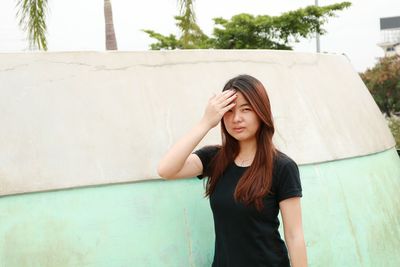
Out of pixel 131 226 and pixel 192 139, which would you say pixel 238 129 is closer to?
pixel 192 139

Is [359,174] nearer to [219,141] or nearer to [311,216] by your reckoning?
[311,216]

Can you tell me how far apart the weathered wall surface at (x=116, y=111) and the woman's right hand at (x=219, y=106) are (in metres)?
0.74

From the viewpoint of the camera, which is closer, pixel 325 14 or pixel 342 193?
pixel 342 193

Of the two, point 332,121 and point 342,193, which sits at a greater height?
point 332,121

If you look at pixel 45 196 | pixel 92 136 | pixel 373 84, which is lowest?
pixel 373 84

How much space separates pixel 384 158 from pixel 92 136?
2.48m

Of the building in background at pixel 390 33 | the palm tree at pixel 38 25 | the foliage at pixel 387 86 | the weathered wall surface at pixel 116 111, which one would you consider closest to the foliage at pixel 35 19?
the palm tree at pixel 38 25

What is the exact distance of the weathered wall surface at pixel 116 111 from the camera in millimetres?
3229

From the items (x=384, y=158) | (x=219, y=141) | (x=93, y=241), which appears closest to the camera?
(x=93, y=241)

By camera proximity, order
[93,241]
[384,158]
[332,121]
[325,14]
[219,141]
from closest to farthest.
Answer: [93,241] < [219,141] < [332,121] < [384,158] < [325,14]

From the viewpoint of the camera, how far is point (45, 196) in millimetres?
3152

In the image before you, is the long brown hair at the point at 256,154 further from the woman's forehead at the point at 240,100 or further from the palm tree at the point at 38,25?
the palm tree at the point at 38,25

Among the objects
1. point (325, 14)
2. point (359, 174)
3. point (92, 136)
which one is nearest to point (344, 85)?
point (359, 174)

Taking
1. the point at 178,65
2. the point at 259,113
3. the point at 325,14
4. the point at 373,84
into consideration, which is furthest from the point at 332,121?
the point at 373,84
